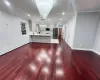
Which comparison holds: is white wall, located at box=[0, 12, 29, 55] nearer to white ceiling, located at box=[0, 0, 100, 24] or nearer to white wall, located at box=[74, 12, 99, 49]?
white ceiling, located at box=[0, 0, 100, 24]

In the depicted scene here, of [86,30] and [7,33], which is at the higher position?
[86,30]

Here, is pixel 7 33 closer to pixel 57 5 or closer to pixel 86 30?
pixel 57 5

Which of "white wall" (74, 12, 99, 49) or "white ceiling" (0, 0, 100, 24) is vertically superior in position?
"white ceiling" (0, 0, 100, 24)

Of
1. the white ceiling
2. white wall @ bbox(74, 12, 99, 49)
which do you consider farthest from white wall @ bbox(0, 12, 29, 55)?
white wall @ bbox(74, 12, 99, 49)

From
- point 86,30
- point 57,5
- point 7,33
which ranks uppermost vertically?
point 57,5

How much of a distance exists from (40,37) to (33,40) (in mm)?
961

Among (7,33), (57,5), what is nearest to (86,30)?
(57,5)

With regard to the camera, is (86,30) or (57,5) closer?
(57,5)

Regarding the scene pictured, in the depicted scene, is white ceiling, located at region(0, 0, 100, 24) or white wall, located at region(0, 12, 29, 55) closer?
white ceiling, located at region(0, 0, 100, 24)

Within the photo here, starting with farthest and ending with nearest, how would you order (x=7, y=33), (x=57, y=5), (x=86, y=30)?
(x=86, y=30) < (x=7, y=33) < (x=57, y=5)

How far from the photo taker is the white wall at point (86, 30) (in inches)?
168

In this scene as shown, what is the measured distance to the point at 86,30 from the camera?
4.44 meters

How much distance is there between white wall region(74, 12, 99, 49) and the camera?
4.27 m

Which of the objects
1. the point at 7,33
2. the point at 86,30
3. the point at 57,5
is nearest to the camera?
the point at 57,5
